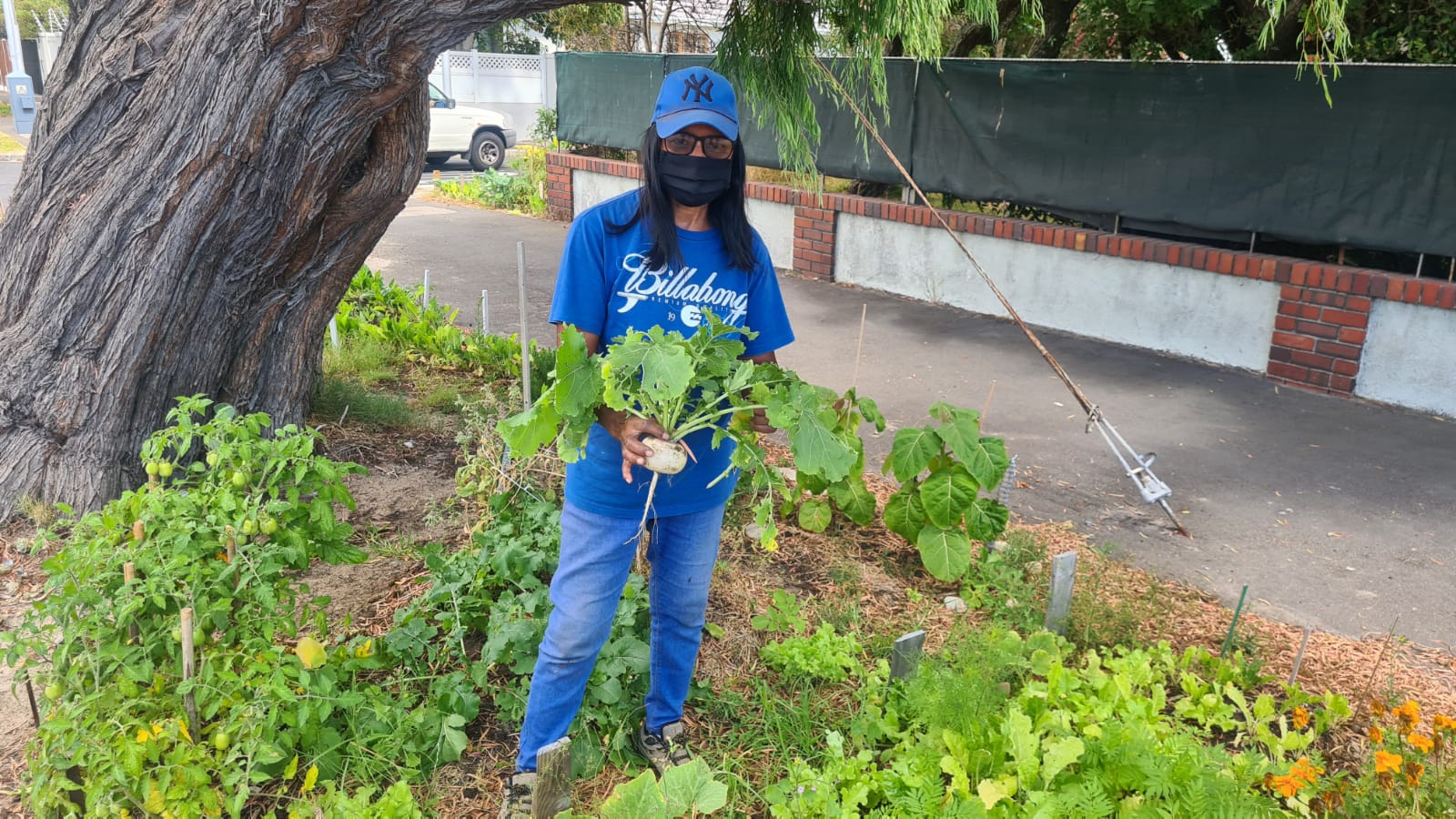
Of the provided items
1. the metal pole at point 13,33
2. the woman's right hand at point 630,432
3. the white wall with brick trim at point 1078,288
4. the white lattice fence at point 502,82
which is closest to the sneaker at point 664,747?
the woman's right hand at point 630,432

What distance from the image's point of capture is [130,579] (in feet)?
8.66

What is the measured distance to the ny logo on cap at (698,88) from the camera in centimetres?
283

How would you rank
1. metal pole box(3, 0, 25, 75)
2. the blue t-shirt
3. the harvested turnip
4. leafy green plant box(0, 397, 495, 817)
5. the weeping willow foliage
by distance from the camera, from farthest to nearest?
metal pole box(3, 0, 25, 75) < the weeping willow foliage < the blue t-shirt < leafy green plant box(0, 397, 495, 817) < the harvested turnip

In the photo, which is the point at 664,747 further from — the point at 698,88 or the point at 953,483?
the point at 698,88

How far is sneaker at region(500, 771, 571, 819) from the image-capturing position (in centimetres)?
285

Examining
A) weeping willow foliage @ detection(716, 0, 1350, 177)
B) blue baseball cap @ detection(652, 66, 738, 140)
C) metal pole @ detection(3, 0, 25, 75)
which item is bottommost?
blue baseball cap @ detection(652, 66, 738, 140)

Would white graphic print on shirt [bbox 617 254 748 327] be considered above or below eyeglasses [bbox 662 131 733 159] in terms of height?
below

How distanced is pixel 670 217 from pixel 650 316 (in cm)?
27

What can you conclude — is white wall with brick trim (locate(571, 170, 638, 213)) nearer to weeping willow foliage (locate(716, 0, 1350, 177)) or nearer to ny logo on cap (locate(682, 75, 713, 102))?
weeping willow foliage (locate(716, 0, 1350, 177))

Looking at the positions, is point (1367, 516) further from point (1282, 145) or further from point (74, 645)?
point (74, 645)

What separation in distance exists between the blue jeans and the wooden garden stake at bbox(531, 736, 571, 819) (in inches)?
5.8

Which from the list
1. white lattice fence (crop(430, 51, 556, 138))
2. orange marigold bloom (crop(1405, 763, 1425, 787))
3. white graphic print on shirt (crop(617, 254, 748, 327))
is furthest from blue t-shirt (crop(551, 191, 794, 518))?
white lattice fence (crop(430, 51, 556, 138))

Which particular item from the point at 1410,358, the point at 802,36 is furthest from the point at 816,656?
the point at 1410,358

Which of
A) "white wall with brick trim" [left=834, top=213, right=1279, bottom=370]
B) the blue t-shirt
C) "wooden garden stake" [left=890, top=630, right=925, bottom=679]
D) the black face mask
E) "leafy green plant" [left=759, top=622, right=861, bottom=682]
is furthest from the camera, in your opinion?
"white wall with brick trim" [left=834, top=213, right=1279, bottom=370]
